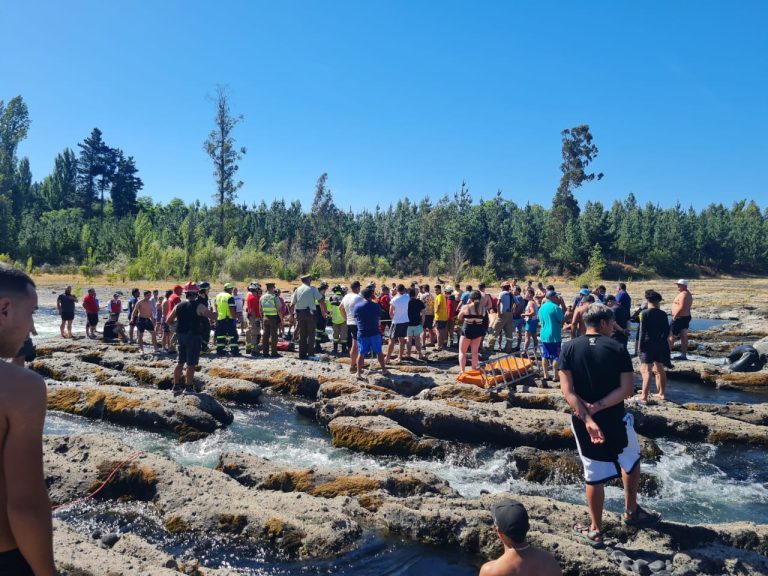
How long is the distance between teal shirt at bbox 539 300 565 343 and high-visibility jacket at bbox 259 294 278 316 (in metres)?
7.28

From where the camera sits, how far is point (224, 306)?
15102 mm

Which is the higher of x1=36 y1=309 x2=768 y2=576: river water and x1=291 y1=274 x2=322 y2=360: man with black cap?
x1=291 y1=274 x2=322 y2=360: man with black cap

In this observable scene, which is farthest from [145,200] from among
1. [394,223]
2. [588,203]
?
[588,203]

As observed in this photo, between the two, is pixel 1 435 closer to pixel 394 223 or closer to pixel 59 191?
pixel 394 223

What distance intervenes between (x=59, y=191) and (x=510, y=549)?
290 feet

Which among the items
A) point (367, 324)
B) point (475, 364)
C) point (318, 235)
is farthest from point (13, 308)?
point (318, 235)

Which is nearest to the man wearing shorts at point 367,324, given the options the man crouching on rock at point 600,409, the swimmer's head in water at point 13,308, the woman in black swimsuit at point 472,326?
the woman in black swimsuit at point 472,326

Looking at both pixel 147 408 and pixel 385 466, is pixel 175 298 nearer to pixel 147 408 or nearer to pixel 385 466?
pixel 147 408

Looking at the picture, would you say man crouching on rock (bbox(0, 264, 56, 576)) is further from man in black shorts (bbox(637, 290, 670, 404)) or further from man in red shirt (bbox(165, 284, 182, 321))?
man in red shirt (bbox(165, 284, 182, 321))

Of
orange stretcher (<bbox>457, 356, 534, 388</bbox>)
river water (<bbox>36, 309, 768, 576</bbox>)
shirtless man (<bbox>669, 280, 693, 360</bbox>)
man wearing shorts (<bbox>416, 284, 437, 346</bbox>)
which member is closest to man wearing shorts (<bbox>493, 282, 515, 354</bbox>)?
man wearing shorts (<bbox>416, 284, 437, 346</bbox>)

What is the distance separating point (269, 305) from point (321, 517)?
9.99 meters

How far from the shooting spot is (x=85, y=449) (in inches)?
285

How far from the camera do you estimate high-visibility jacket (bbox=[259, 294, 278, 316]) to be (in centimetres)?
1525

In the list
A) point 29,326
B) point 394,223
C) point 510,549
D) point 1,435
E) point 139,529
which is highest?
point 394,223
